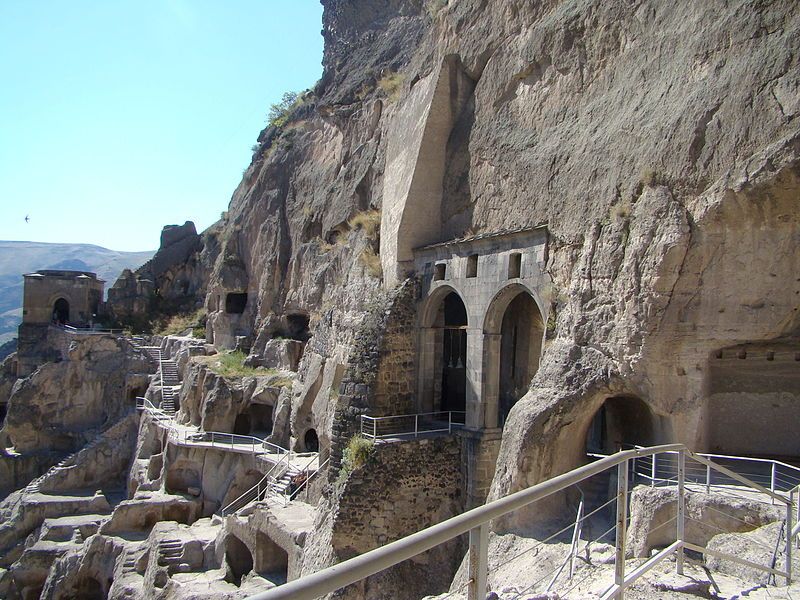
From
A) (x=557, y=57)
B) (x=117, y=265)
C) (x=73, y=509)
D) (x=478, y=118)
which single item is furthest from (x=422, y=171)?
(x=117, y=265)

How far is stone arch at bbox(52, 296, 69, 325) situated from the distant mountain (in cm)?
8731

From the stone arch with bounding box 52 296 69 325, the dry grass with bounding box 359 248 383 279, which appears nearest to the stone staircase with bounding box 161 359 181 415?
the stone arch with bounding box 52 296 69 325

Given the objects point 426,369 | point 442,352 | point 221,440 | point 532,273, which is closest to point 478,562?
point 532,273

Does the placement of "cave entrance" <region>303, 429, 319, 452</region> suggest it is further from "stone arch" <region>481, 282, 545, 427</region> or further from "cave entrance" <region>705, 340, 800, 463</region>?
"cave entrance" <region>705, 340, 800, 463</region>

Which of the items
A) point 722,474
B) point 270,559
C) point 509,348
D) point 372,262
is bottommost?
point 270,559

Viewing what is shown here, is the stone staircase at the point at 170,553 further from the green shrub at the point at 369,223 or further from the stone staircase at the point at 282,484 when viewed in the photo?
the green shrub at the point at 369,223

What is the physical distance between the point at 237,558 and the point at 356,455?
5140mm

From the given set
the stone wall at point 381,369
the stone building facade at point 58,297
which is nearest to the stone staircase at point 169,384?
the stone building facade at point 58,297

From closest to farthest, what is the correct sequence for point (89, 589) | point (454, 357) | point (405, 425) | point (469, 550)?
point (469, 550) → point (405, 425) → point (454, 357) → point (89, 589)

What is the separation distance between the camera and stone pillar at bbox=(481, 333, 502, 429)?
1495 cm

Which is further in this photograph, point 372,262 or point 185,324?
point 185,324

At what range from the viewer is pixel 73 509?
2453 centimetres

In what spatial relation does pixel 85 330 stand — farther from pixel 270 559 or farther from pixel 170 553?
pixel 270 559

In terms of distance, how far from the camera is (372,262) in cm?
1988
